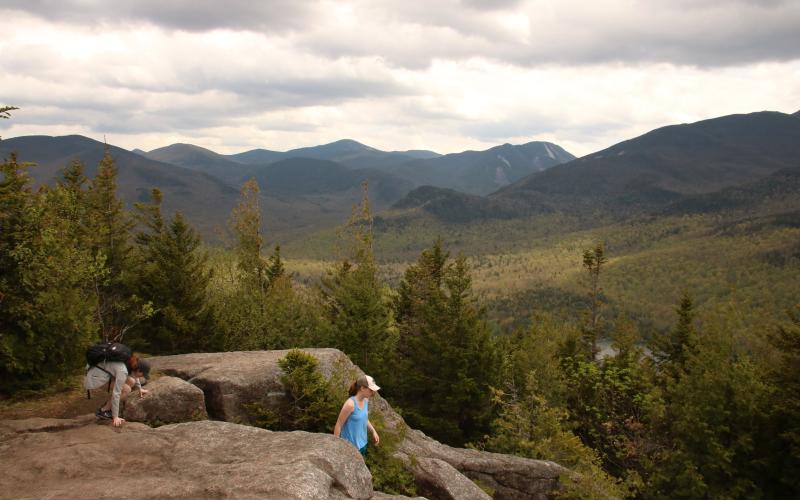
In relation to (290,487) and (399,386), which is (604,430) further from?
(290,487)

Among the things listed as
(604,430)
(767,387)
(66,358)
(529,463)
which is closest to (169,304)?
(66,358)

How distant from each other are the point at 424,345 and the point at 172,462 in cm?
2167

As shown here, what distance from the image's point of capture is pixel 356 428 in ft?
42.4

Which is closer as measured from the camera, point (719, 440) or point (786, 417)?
→ point (786, 417)

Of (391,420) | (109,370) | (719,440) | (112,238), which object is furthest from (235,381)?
(112,238)

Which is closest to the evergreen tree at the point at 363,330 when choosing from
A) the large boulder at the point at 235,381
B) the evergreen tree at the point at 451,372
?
the evergreen tree at the point at 451,372

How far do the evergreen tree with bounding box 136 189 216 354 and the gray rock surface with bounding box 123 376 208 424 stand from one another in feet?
58.5

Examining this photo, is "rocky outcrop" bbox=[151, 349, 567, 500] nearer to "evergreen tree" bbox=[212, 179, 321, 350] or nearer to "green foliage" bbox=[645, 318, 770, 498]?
"green foliage" bbox=[645, 318, 770, 498]

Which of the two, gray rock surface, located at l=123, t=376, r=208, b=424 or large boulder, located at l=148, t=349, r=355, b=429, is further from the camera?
large boulder, located at l=148, t=349, r=355, b=429

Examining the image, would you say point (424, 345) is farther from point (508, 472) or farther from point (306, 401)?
point (306, 401)

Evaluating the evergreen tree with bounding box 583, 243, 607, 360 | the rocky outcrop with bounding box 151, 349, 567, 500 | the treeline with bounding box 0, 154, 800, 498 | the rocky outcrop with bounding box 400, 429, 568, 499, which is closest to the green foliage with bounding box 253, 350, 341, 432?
the rocky outcrop with bounding box 151, 349, 567, 500

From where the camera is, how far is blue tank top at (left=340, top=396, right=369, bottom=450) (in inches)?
508

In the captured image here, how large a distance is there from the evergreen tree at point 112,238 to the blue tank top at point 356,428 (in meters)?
22.5

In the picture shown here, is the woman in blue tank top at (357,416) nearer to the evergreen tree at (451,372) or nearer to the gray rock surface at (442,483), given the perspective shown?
the gray rock surface at (442,483)
